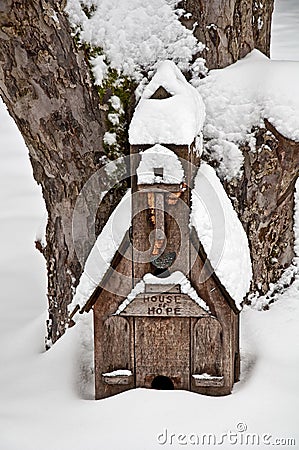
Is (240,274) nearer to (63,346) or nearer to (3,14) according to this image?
(63,346)

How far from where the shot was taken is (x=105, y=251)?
1.65 m

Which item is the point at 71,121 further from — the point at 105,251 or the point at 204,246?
the point at 204,246

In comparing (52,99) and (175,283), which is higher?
(52,99)

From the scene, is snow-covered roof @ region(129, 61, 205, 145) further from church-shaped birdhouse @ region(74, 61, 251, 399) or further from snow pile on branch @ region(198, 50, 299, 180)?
snow pile on branch @ region(198, 50, 299, 180)

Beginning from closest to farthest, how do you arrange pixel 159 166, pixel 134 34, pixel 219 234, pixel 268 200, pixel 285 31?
pixel 159 166 → pixel 219 234 → pixel 134 34 → pixel 268 200 → pixel 285 31

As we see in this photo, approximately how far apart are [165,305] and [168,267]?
0.09 m

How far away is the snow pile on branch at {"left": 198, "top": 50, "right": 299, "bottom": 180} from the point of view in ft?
6.39

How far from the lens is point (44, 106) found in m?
1.95

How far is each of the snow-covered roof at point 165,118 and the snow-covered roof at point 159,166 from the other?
0.08ft

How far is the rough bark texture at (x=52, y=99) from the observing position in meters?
1.86

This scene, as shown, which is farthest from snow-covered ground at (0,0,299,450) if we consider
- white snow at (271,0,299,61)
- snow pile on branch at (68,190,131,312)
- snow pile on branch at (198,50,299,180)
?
white snow at (271,0,299,61)

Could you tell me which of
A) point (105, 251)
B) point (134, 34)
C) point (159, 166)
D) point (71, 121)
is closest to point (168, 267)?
point (105, 251)

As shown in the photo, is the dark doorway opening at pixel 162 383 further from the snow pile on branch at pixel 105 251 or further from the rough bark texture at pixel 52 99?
the rough bark texture at pixel 52 99

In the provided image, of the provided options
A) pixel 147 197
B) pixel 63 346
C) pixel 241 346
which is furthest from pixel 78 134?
pixel 241 346
